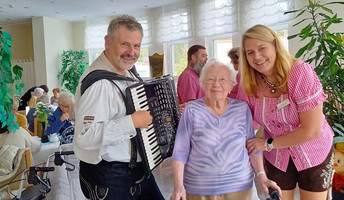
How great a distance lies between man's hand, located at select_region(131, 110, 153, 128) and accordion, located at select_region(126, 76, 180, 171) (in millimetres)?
50

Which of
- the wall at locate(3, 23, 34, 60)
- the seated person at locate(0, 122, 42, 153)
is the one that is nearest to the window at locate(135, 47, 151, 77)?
the wall at locate(3, 23, 34, 60)

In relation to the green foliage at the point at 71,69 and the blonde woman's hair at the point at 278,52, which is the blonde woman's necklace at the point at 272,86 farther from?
the green foliage at the point at 71,69

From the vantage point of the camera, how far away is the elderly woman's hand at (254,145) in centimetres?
153

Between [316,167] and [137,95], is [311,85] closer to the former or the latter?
[316,167]

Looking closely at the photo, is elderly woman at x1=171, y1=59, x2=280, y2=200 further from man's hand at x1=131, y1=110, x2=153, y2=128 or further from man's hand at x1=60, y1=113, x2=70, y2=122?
man's hand at x1=60, y1=113, x2=70, y2=122

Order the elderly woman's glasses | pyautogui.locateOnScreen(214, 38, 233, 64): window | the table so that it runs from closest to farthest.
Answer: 1. the elderly woman's glasses
2. the table
3. pyautogui.locateOnScreen(214, 38, 233, 64): window

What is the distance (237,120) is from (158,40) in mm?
6474

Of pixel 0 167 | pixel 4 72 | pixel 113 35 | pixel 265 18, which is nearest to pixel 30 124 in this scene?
pixel 0 167

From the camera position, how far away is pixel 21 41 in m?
9.22

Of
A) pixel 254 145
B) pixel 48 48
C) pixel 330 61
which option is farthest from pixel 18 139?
pixel 48 48

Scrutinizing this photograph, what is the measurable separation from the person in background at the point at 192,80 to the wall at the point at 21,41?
6969 millimetres

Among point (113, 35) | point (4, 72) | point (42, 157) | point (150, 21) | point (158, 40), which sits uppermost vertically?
point (150, 21)

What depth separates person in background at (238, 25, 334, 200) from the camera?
58.1 inches

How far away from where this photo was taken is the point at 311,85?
1465 millimetres
